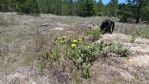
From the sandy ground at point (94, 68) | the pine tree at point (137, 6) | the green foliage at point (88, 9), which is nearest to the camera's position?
the sandy ground at point (94, 68)

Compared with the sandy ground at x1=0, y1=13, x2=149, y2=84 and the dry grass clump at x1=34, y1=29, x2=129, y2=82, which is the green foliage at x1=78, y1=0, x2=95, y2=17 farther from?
the dry grass clump at x1=34, y1=29, x2=129, y2=82

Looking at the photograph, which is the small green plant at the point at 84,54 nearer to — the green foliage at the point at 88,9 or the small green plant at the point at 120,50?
the small green plant at the point at 120,50

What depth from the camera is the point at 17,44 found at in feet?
24.0

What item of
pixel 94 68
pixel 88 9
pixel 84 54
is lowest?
pixel 88 9

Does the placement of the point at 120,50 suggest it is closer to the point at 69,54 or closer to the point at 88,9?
the point at 69,54

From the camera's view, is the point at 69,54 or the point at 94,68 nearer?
the point at 94,68

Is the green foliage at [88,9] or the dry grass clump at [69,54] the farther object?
the green foliage at [88,9]

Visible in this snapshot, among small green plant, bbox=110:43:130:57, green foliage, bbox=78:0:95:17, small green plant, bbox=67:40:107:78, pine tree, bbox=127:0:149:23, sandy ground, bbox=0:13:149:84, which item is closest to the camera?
sandy ground, bbox=0:13:149:84

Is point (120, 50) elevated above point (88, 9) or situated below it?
above

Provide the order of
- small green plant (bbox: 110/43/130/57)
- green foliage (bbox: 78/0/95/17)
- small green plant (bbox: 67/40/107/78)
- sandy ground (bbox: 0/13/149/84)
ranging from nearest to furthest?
1. sandy ground (bbox: 0/13/149/84)
2. small green plant (bbox: 67/40/107/78)
3. small green plant (bbox: 110/43/130/57)
4. green foliage (bbox: 78/0/95/17)

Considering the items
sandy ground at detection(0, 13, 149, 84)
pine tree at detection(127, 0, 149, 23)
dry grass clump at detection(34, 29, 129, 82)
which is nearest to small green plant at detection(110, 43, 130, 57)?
dry grass clump at detection(34, 29, 129, 82)

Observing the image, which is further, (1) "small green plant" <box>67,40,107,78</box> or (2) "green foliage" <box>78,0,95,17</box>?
(2) "green foliage" <box>78,0,95,17</box>

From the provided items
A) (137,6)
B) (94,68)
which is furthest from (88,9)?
(94,68)

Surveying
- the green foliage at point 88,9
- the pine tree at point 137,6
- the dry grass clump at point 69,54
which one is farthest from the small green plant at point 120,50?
the green foliage at point 88,9
